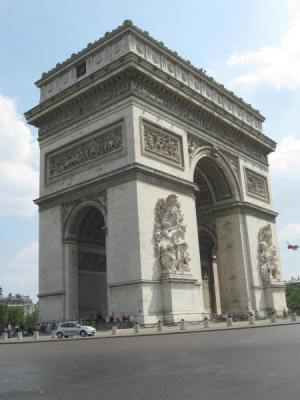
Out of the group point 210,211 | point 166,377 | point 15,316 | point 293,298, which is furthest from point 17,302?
point 166,377

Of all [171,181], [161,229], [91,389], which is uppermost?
[171,181]

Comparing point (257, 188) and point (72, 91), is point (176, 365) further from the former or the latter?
point (257, 188)

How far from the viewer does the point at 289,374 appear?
7699 mm

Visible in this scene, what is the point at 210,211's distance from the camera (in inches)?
1542

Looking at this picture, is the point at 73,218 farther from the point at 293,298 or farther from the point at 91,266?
the point at 293,298

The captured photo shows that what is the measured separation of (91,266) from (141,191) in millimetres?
8147

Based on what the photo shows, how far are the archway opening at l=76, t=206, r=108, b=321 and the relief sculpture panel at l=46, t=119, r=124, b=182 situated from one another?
3304 mm

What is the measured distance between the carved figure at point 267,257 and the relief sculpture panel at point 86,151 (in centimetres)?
1600

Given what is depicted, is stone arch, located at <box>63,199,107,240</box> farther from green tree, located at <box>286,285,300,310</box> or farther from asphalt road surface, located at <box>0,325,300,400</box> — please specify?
green tree, located at <box>286,285,300,310</box>

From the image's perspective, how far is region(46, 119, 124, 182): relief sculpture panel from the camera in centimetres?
2958

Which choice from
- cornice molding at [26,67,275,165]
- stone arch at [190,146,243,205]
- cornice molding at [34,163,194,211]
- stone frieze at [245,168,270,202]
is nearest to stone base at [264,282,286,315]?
stone arch at [190,146,243,205]

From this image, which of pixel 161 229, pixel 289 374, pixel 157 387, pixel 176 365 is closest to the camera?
pixel 157 387

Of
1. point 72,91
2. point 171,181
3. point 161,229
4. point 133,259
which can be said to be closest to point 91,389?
point 133,259

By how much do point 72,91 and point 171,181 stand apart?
926 centimetres
